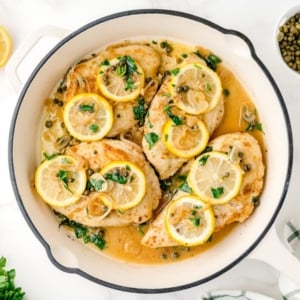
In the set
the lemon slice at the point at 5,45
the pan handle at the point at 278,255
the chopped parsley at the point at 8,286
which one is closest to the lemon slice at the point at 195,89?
the pan handle at the point at 278,255

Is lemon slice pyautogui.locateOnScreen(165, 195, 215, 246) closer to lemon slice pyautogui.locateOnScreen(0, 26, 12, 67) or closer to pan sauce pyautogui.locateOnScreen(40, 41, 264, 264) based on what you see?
pan sauce pyautogui.locateOnScreen(40, 41, 264, 264)

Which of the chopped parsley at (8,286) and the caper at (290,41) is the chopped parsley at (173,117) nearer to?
the caper at (290,41)

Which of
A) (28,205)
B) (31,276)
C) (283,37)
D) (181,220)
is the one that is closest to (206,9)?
(283,37)

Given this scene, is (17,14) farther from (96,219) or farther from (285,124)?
(285,124)

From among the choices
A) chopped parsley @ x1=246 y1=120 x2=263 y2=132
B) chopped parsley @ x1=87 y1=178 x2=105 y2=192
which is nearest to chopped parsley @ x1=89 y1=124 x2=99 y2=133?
chopped parsley @ x1=87 y1=178 x2=105 y2=192

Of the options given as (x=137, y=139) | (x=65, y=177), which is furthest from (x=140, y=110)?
(x=65, y=177)

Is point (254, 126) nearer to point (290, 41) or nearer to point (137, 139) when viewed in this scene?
point (290, 41)

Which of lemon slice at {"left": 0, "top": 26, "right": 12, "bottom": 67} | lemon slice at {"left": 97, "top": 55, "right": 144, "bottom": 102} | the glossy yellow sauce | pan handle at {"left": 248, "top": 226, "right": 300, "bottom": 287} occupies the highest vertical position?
lemon slice at {"left": 0, "top": 26, "right": 12, "bottom": 67}
